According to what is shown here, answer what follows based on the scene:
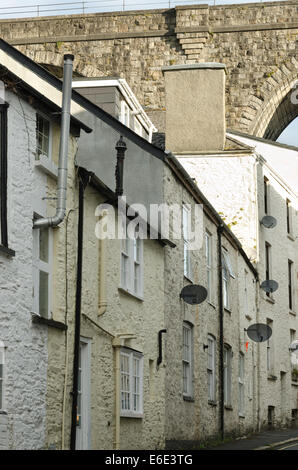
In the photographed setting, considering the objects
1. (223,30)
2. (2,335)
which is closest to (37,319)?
(2,335)

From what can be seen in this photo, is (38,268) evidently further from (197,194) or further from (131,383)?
(197,194)

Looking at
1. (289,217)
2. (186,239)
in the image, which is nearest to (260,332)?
(186,239)

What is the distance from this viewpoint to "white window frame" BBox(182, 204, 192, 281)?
1942cm

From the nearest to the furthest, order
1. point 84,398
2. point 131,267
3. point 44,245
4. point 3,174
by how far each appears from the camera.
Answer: point 3,174
point 44,245
point 84,398
point 131,267

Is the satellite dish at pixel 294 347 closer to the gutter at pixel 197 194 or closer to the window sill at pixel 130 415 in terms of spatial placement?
the gutter at pixel 197 194

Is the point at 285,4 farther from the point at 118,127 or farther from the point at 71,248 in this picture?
the point at 71,248

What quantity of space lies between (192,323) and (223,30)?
2426 centimetres

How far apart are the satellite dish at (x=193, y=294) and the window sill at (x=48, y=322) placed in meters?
5.81

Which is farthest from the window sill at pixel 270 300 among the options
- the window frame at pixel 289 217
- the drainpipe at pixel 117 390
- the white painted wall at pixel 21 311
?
the white painted wall at pixel 21 311

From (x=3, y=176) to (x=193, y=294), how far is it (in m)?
7.47

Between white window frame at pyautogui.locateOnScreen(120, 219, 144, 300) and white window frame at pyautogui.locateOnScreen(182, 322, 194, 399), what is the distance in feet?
10.0

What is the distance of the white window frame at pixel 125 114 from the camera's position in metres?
23.1

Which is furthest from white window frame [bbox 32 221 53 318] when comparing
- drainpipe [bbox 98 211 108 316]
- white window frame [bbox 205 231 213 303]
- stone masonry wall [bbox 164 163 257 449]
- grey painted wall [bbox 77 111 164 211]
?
white window frame [bbox 205 231 213 303]

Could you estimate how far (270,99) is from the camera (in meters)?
40.3
